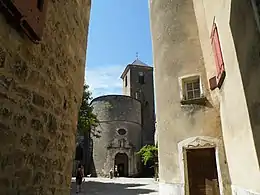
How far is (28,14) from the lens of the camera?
2.03 m

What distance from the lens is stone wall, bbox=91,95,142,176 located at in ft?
89.7

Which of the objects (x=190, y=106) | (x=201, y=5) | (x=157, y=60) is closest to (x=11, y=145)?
(x=190, y=106)

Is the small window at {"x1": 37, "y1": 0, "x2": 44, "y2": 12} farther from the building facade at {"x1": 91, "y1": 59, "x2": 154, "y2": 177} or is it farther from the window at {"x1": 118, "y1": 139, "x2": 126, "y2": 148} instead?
the window at {"x1": 118, "y1": 139, "x2": 126, "y2": 148}

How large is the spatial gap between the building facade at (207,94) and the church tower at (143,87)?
85.9 feet

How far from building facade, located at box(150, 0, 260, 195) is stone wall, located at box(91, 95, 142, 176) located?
68.4 feet

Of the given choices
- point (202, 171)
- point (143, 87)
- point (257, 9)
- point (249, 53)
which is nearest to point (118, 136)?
point (143, 87)

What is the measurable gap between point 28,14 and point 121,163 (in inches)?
1088

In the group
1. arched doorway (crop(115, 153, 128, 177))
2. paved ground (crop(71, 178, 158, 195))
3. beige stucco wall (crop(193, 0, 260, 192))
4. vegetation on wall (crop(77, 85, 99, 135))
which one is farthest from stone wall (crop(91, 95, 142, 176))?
beige stucco wall (crop(193, 0, 260, 192))

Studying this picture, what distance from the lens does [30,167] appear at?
2.17 metres

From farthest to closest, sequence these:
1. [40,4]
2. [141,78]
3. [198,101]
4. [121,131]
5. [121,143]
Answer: [141,78]
[121,131]
[121,143]
[198,101]
[40,4]

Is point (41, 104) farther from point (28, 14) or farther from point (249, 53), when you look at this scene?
point (249, 53)

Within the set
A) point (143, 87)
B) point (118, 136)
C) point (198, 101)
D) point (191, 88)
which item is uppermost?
point (143, 87)

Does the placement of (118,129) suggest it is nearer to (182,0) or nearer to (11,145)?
(182,0)

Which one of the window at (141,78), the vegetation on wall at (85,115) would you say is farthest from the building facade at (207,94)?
the window at (141,78)
